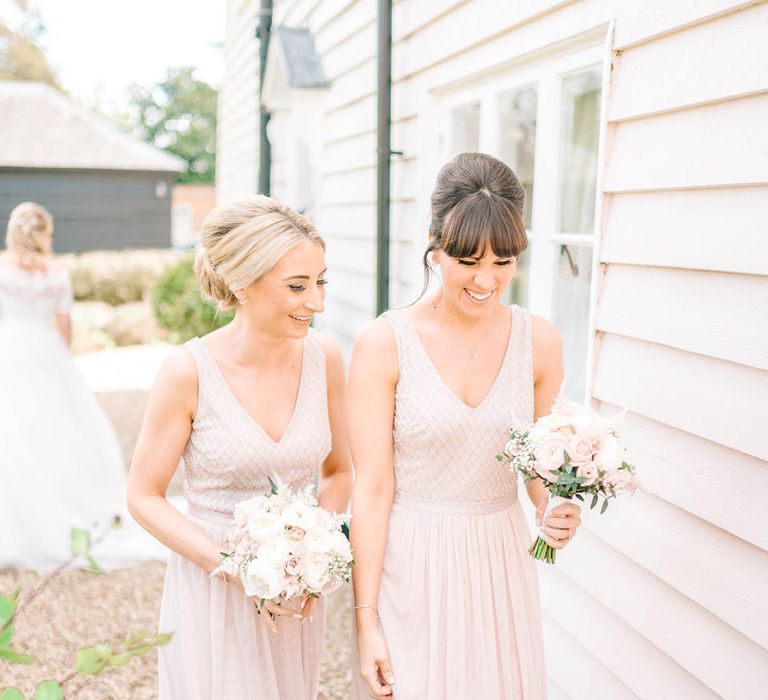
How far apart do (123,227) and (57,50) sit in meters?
40.1

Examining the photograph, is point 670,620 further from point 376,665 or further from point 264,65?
point 264,65

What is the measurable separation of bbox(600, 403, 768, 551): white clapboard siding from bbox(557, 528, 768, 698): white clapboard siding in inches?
11.3

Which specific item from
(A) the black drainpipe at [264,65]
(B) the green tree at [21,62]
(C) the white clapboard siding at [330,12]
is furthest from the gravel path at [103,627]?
(B) the green tree at [21,62]

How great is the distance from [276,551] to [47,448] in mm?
4786

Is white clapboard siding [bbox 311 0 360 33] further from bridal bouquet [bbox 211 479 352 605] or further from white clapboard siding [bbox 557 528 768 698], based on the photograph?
bridal bouquet [bbox 211 479 352 605]

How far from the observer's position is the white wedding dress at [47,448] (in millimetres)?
5758

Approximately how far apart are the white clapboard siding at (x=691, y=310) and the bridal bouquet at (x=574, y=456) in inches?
17.1

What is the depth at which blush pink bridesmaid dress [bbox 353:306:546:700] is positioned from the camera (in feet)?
7.22

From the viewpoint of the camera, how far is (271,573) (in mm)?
1922

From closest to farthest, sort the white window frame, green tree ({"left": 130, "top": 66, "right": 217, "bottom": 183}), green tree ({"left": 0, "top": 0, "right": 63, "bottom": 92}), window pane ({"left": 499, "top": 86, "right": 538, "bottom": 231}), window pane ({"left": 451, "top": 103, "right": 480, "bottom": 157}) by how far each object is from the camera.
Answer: the white window frame
window pane ({"left": 499, "top": 86, "right": 538, "bottom": 231})
window pane ({"left": 451, "top": 103, "right": 480, "bottom": 157})
green tree ({"left": 0, "top": 0, "right": 63, "bottom": 92})
green tree ({"left": 130, "top": 66, "right": 217, "bottom": 183})

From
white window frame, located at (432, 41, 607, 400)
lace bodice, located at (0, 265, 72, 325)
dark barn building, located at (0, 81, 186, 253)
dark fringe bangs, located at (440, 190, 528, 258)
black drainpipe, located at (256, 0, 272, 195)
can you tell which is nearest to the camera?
dark fringe bangs, located at (440, 190, 528, 258)

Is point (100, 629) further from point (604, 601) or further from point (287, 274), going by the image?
point (287, 274)

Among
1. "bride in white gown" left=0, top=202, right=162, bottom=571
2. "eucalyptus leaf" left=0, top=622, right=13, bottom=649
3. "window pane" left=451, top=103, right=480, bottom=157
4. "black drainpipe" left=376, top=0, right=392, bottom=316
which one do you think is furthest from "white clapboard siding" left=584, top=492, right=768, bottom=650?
"bride in white gown" left=0, top=202, right=162, bottom=571

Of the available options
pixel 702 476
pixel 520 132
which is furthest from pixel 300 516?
pixel 520 132
